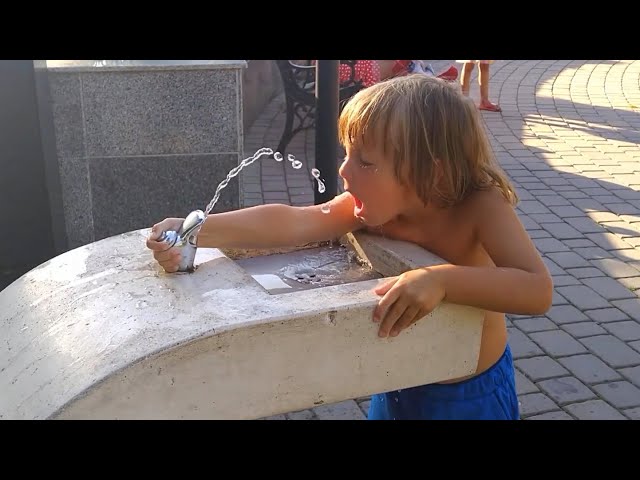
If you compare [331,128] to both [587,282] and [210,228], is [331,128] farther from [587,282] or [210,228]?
[587,282]

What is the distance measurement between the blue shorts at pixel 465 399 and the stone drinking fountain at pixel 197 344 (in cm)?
23

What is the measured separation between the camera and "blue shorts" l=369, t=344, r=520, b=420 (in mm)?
1838

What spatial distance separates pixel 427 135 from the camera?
170cm

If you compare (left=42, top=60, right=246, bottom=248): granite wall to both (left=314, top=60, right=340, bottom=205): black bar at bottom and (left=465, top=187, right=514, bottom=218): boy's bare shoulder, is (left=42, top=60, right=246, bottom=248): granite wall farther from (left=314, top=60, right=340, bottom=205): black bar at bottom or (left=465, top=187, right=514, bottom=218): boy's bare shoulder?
(left=465, top=187, right=514, bottom=218): boy's bare shoulder

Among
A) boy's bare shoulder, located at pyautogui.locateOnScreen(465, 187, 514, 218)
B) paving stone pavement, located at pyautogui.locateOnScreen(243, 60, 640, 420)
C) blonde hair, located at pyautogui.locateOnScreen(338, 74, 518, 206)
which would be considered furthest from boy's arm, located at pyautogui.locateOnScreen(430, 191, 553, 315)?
paving stone pavement, located at pyautogui.locateOnScreen(243, 60, 640, 420)

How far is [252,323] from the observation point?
4.55 feet

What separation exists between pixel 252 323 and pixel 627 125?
25.4 ft

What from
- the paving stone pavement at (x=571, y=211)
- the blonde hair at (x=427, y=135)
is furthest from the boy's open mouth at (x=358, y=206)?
the paving stone pavement at (x=571, y=211)

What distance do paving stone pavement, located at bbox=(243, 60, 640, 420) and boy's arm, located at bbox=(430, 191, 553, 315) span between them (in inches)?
60.4

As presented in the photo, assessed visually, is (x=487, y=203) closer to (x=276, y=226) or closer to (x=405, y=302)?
(x=405, y=302)

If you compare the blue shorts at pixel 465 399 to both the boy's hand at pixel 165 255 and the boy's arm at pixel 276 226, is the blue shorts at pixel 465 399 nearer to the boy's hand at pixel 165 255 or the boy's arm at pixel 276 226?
the boy's arm at pixel 276 226

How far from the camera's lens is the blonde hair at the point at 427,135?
1.69 metres

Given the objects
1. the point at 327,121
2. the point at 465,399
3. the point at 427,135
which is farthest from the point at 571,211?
the point at 427,135

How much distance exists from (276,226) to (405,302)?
1.77 ft
